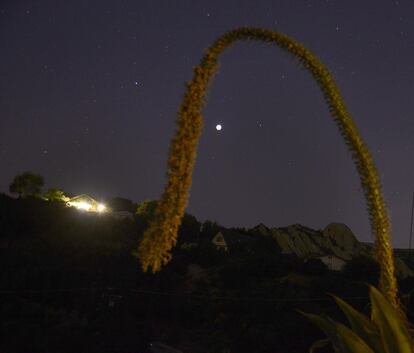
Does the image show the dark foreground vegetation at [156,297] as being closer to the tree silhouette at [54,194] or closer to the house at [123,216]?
the house at [123,216]

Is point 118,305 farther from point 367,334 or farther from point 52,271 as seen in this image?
point 367,334

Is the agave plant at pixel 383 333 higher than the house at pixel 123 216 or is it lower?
lower

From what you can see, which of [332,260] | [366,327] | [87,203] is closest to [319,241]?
[332,260]

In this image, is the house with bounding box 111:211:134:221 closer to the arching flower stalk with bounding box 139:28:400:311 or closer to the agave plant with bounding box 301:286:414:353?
the agave plant with bounding box 301:286:414:353

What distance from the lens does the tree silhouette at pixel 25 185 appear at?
166 ft

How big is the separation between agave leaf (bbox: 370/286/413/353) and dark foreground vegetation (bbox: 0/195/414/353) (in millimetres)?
4405

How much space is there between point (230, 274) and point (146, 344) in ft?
31.7

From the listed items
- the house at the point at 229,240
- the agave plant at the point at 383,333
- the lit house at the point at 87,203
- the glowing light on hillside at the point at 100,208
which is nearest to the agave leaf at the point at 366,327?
the agave plant at the point at 383,333

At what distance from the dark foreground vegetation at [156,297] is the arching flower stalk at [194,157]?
4854 millimetres

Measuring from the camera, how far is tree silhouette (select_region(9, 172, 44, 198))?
166 ft

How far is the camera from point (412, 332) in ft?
7.88

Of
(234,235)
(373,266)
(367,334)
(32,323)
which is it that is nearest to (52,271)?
(32,323)

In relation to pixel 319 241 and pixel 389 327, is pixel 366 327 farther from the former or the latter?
pixel 319 241

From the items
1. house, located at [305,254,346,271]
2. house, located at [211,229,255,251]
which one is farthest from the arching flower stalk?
house, located at [211,229,255,251]
